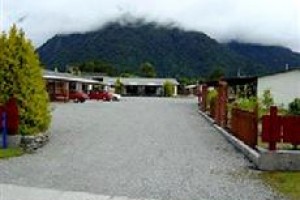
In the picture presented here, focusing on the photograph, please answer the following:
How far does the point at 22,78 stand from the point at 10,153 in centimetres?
310

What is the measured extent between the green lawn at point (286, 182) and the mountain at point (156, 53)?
14682 cm

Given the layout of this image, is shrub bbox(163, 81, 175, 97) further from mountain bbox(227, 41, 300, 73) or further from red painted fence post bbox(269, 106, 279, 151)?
red painted fence post bbox(269, 106, 279, 151)

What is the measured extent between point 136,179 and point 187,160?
3.44 metres

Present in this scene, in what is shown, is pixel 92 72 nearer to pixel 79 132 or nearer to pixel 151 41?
pixel 151 41

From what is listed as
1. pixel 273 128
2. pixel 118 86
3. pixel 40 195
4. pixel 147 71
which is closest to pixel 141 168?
pixel 273 128

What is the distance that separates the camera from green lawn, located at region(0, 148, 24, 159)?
49.1 feet

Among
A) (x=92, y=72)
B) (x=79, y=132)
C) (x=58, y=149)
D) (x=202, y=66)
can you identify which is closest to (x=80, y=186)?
(x=58, y=149)

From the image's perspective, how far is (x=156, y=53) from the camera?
579 ft

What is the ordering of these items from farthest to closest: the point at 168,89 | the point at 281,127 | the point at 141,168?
the point at 168,89 < the point at 281,127 < the point at 141,168

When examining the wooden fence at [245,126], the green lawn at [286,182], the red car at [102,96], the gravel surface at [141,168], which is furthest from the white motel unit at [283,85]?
the green lawn at [286,182]

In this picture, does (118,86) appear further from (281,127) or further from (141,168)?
(141,168)

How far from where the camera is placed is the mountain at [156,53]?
16812 cm

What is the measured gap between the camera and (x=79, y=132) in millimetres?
22703

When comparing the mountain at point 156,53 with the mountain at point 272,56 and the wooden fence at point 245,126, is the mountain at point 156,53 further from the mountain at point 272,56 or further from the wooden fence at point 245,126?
the wooden fence at point 245,126
